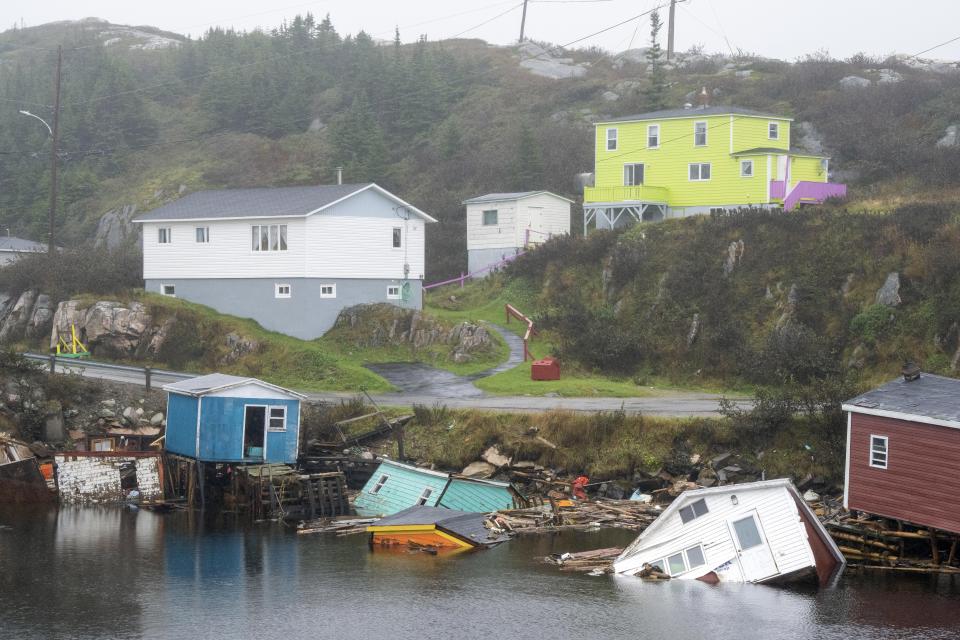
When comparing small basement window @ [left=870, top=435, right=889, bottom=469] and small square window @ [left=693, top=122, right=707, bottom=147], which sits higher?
small square window @ [left=693, top=122, right=707, bottom=147]

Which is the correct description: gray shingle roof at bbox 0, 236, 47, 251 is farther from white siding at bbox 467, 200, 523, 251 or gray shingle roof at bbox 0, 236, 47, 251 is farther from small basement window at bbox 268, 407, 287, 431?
small basement window at bbox 268, 407, 287, 431

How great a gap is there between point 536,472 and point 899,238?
19.7 metres

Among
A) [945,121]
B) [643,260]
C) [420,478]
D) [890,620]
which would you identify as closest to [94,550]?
[420,478]

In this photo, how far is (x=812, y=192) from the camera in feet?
201

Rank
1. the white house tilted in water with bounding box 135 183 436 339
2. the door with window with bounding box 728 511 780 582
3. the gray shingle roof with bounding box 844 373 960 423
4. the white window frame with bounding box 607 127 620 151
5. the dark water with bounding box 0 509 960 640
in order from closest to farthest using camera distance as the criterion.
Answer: the dark water with bounding box 0 509 960 640
the door with window with bounding box 728 511 780 582
the gray shingle roof with bounding box 844 373 960 423
the white house tilted in water with bounding box 135 183 436 339
the white window frame with bounding box 607 127 620 151

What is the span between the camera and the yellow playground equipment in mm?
52344

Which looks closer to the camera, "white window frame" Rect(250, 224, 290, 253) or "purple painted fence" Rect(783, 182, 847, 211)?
"white window frame" Rect(250, 224, 290, 253)

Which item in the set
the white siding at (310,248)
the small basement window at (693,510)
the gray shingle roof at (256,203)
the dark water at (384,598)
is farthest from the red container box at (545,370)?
the small basement window at (693,510)

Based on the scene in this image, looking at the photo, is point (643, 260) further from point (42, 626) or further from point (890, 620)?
point (42, 626)

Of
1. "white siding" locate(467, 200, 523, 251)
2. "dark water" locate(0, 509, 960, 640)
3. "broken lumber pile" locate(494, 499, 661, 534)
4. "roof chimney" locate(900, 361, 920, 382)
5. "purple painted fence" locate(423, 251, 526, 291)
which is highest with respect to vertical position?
"white siding" locate(467, 200, 523, 251)

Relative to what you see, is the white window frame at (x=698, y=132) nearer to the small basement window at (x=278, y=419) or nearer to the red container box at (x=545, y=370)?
the red container box at (x=545, y=370)

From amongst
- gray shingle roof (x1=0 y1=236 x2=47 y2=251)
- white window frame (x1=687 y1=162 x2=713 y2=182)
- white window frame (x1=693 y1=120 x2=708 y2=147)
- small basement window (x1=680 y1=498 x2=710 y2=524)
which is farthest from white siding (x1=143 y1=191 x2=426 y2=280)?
small basement window (x1=680 y1=498 x2=710 y2=524)

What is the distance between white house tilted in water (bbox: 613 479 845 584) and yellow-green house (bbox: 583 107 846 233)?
32.4 metres

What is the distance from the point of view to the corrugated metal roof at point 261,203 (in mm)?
54469
